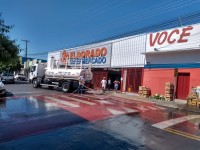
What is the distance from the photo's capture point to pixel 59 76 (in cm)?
2795

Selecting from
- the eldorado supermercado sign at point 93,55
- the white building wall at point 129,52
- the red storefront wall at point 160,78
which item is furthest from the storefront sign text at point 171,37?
the eldorado supermercado sign at point 93,55

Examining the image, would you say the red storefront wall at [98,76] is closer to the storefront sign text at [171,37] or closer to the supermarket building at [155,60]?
the supermarket building at [155,60]

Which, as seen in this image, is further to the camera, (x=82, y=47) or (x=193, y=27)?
(x=82, y=47)

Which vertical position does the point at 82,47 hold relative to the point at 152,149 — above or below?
above

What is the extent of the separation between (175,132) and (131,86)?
56.8 ft

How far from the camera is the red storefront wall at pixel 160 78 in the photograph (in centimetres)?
2167

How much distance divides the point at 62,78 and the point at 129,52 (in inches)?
283

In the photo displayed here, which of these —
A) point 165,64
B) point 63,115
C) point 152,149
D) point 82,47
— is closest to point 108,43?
point 82,47

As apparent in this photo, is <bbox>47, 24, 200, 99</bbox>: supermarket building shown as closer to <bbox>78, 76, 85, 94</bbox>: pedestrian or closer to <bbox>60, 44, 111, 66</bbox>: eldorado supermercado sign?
<bbox>60, 44, 111, 66</bbox>: eldorado supermercado sign

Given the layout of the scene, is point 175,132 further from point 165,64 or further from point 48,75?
point 48,75

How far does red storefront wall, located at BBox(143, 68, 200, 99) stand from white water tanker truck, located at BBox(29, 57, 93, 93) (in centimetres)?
538

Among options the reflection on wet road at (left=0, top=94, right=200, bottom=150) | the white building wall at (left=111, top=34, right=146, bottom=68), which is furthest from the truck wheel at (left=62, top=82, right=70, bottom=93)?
the reflection on wet road at (left=0, top=94, right=200, bottom=150)

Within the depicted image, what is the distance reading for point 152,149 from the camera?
772cm

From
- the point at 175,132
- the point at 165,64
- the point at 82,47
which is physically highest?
the point at 82,47
